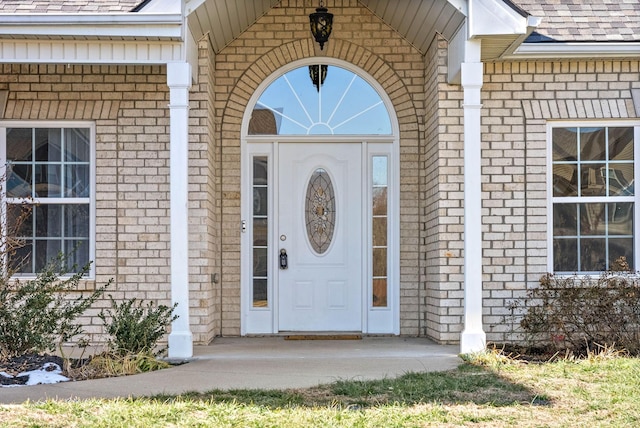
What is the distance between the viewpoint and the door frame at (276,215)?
398 inches

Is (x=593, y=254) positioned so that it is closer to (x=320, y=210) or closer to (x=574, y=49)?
(x=574, y=49)

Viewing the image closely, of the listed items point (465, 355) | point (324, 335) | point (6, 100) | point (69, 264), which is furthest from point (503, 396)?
point (6, 100)

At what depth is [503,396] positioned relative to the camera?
608 centimetres

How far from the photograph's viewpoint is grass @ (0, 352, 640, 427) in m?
5.30

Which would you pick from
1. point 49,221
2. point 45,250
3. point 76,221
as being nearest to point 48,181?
point 49,221

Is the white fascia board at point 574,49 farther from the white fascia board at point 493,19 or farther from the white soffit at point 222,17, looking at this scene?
the white soffit at point 222,17

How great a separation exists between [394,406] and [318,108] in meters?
5.22

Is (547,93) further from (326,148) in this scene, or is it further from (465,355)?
(465,355)

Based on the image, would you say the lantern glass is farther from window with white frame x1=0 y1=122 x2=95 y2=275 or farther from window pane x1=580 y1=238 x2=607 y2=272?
window pane x1=580 y1=238 x2=607 y2=272

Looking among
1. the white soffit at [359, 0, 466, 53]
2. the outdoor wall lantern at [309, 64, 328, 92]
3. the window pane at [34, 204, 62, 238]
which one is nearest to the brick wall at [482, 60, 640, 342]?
the white soffit at [359, 0, 466, 53]

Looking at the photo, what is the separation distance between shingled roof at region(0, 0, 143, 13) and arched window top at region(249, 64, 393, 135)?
2300mm

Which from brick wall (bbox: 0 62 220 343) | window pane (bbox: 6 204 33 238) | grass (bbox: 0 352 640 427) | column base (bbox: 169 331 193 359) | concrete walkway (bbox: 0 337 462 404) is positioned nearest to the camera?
grass (bbox: 0 352 640 427)

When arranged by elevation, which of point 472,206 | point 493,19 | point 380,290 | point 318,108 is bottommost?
point 380,290

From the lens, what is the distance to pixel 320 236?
33.5 ft
